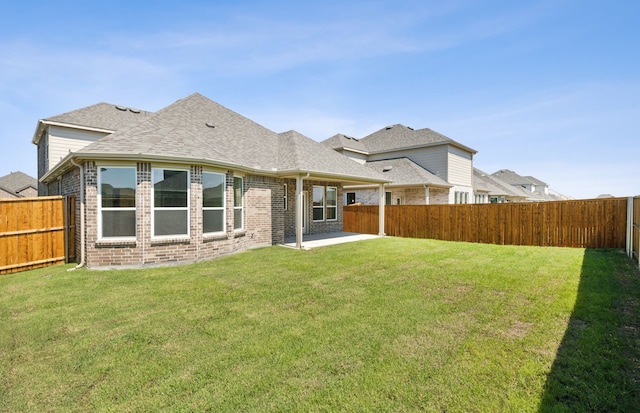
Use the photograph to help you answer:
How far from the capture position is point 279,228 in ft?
42.5

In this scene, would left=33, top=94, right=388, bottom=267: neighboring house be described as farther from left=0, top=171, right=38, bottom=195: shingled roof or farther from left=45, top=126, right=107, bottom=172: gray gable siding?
left=0, top=171, right=38, bottom=195: shingled roof

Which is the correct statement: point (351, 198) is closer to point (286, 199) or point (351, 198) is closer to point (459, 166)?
point (459, 166)

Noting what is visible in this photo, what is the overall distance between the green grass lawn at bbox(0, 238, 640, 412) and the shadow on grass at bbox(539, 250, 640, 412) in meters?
0.02

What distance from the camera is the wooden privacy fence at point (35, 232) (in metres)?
8.19

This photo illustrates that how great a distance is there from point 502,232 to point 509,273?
6.30 metres

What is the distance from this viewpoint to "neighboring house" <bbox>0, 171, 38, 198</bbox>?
38.0 meters

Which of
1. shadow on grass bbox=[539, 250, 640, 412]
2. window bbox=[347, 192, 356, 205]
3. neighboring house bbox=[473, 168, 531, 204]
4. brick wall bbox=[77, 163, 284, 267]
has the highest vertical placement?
neighboring house bbox=[473, 168, 531, 204]

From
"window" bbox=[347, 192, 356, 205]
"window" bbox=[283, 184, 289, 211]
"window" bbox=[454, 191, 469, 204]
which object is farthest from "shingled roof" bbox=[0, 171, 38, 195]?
"window" bbox=[454, 191, 469, 204]

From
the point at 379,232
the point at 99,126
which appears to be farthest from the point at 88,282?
the point at 99,126

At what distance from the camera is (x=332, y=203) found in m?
17.2

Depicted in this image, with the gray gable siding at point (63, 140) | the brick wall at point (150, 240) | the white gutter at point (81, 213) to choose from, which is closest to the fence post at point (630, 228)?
the brick wall at point (150, 240)

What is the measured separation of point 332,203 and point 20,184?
49.5m

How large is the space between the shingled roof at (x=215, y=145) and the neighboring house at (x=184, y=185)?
0.04 m

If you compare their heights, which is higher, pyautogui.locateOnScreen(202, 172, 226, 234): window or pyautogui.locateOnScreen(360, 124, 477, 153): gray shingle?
pyautogui.locateOnScreen(360, 124, 477, 153): gray shingle
